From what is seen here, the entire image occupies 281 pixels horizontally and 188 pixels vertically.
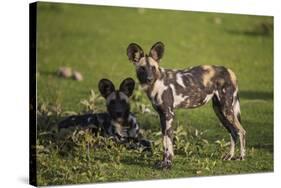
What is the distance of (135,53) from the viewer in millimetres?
6594

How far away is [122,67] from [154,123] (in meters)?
0.53

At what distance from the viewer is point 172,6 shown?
687 centimetres

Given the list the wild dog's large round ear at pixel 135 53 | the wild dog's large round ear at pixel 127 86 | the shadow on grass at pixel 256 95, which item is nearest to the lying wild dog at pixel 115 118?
the wild dog's large round ear at pixel 127 86

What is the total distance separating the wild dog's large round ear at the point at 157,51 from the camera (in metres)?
6.65

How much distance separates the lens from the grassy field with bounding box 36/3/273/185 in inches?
247

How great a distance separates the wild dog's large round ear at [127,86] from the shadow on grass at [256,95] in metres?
1.07

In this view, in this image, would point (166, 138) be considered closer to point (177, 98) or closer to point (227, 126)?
point (177, 98)

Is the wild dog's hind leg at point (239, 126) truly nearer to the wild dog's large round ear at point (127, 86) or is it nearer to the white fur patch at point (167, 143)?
the white fur patch at point (167, 143)

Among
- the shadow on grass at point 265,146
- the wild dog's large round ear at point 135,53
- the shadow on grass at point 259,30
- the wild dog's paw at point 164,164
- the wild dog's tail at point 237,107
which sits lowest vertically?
the wild dog's paw at point 164,164

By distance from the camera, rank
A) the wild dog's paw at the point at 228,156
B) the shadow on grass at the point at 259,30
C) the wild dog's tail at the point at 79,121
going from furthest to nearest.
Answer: the shadow on grass at the point at 259,30
the wild dog's paw at the point at 228,156
the wild dog's tail at the point at 79,121

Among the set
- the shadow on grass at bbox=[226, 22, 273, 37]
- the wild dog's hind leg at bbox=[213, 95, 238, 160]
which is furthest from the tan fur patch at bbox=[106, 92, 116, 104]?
the shadow on grass at bbox=[226, 22, 273, 37]

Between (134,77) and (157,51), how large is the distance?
30 centimetres

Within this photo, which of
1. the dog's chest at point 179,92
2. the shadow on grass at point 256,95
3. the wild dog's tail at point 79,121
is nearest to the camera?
the wild dog's tail at point 79,121
